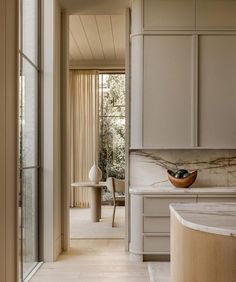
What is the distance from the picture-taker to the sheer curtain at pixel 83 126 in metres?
9.09

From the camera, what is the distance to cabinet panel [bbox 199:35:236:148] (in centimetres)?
512

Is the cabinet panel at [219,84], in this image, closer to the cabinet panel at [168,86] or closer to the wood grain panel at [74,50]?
the cabinet panel at [168,86]

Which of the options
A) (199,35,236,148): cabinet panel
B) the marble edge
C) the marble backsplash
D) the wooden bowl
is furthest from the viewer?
the marble backsplash

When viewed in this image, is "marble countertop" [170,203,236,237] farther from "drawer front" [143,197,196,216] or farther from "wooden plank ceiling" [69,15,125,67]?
"wooden plank ceiling" [69,15,125,67]

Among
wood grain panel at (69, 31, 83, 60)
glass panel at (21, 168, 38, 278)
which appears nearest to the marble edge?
glass panel at (21, 168, 38, 278)

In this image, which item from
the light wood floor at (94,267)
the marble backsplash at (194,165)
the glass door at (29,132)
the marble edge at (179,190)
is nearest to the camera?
the glass door at (29,132)

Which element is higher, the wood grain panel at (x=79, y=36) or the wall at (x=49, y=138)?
the wood grain panel at (x=79, y=36)

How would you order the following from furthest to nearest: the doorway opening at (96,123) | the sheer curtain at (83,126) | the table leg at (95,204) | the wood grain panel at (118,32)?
the sheer curtain at (83,126), the doorway opening at (96,123), the table leg at (95,204), the wood grain panel at (118,32)

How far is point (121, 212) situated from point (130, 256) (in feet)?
11.4

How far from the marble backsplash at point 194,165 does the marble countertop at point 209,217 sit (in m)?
2.46

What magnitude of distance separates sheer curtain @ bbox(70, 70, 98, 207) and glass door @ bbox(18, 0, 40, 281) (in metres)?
4.23

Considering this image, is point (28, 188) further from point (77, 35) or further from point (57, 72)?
point (77, 35)
